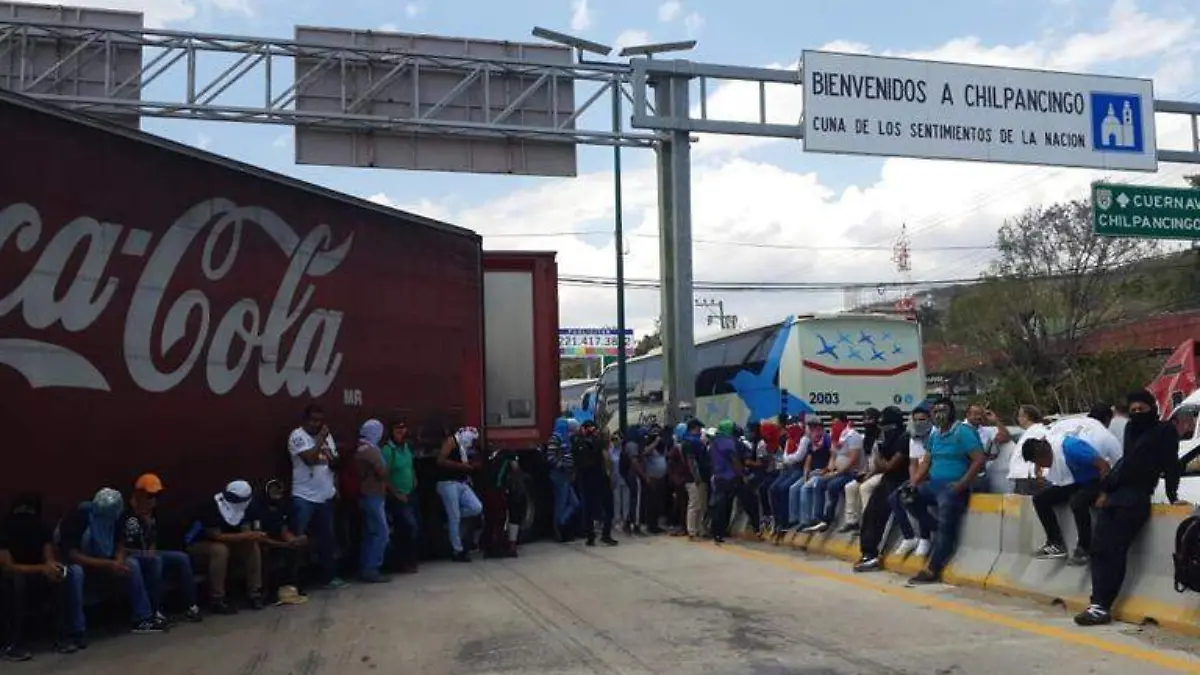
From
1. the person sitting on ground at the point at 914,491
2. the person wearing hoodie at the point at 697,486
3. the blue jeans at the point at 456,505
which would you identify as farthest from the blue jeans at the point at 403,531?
the person sitting on ground at the point at 914,491

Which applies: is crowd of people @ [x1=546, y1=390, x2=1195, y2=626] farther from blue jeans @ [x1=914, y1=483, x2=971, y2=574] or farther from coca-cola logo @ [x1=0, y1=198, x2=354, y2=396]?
coca-cola logo @ [x1=0, y1=198, x2=354, y2=396]

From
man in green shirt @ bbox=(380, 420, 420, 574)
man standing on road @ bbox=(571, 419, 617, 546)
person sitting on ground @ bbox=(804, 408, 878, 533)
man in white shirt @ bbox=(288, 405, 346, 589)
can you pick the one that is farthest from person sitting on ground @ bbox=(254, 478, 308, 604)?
person sitting on ground @ bbox=(804, 408, 878, 533)

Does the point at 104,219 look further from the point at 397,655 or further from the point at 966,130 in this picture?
the point at 966,130

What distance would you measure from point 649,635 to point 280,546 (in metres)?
3.52

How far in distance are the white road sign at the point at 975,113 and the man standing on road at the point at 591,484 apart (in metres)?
6.84

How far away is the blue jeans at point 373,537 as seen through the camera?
1063cm

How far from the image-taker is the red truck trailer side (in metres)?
A: 7.26

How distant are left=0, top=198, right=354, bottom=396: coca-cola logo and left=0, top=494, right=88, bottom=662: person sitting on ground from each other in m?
0.89

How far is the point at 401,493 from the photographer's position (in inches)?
438

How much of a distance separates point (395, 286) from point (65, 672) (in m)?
5.41

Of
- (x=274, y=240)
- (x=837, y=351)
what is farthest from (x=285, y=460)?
(x=837, y=351)

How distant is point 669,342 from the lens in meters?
19.0

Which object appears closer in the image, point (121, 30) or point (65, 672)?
point (65, 672)

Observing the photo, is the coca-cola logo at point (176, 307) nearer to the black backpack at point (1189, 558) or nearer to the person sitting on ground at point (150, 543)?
the person sitting on ground at point (150, 543)
